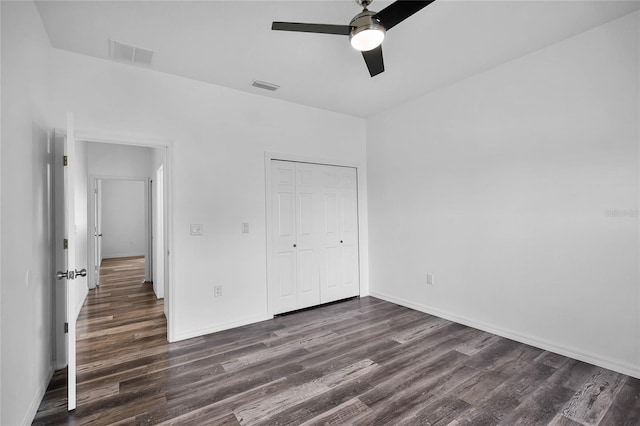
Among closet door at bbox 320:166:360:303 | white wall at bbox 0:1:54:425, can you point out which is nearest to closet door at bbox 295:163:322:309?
closet door at bbox 320:166:360:303

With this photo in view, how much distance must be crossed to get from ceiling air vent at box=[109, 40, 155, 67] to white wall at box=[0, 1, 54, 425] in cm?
47

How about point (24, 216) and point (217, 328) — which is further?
point (217, 328)

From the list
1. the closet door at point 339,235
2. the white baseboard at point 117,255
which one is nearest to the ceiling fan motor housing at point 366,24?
the closet door at point 339,235

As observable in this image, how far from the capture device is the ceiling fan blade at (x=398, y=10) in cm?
170

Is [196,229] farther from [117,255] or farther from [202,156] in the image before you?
[117,255]

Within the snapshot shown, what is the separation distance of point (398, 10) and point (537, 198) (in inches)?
87.8

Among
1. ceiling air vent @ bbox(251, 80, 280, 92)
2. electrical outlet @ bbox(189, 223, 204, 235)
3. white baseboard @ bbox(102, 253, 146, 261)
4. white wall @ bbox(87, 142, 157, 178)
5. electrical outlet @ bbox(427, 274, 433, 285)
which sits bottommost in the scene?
white baseboard @ bbox(102, 253, 146, 261)

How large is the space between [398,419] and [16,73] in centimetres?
314

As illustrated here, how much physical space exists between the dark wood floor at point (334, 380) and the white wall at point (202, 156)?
1.33 feet

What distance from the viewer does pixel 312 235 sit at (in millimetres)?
4281

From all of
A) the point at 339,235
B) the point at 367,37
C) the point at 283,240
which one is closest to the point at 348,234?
the point at 339,235

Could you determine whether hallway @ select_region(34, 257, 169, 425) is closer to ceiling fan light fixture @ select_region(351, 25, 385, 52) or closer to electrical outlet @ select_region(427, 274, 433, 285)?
ceiling fan light fixture @ select_region(351, 25, 385, 52)

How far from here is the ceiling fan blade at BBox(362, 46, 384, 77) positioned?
7.07 feet

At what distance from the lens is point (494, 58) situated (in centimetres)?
301
